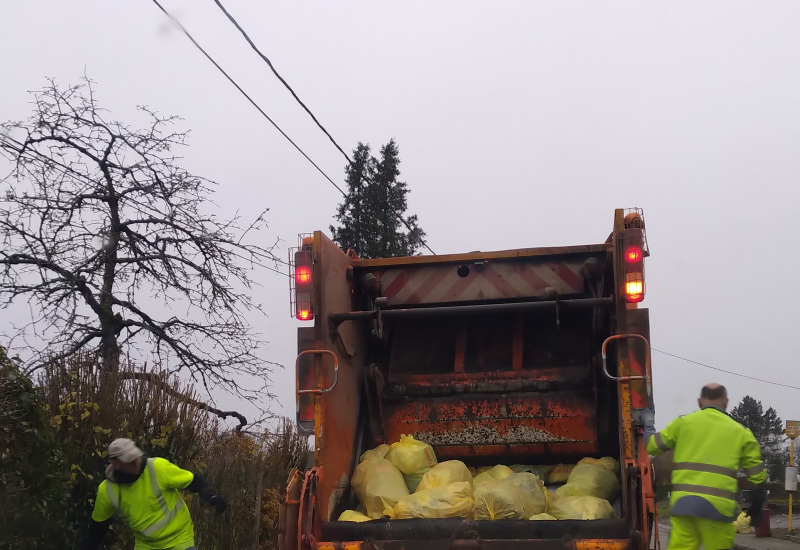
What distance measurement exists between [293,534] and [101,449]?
67.7 inches

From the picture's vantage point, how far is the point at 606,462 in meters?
4.81

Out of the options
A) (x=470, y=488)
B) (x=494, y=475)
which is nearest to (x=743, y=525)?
(x=494, y=475)

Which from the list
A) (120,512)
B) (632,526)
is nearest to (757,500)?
(632,526)

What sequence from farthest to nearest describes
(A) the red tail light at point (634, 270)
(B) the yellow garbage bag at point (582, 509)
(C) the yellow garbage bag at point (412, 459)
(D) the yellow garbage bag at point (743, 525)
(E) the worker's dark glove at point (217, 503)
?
(D) the yellow garbage bag at point (743, 525)
(C) the yellow garbage bag at point (412, 459)
(A) the red tail light at point (634, 270)
(B) the yellow garbage bag at point (582, 509)
(E) the worker's dark glove at point (217, 503)

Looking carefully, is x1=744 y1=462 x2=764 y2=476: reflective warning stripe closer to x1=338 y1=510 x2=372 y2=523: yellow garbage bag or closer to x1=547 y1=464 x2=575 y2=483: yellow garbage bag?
x1=547 y1=464 x2=575 y2=483: yellow garbage bag

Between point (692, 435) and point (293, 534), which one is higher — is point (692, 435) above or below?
above

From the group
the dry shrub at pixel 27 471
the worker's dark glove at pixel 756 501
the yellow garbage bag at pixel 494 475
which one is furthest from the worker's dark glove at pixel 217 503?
the worker's dark glove at pixel 756 501

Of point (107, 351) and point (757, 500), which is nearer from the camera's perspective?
point (757, 500)

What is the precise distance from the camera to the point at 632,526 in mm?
3988

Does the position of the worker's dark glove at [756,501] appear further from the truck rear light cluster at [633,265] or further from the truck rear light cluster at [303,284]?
the truck rear light cluster at [303,284]

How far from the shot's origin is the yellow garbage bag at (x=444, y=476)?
15.0 feet

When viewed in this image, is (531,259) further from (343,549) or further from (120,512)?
(120,512)

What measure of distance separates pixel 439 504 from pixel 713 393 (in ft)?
4.78

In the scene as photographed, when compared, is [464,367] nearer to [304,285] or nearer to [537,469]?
[537,469]
